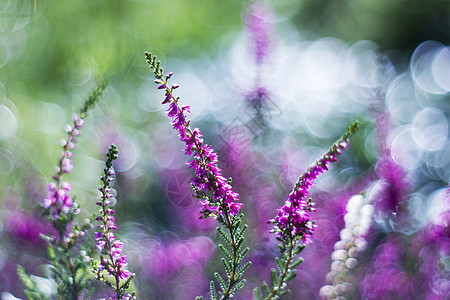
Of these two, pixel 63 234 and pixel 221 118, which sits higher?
pixel 221 118

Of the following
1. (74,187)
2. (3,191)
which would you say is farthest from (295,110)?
(3,191)

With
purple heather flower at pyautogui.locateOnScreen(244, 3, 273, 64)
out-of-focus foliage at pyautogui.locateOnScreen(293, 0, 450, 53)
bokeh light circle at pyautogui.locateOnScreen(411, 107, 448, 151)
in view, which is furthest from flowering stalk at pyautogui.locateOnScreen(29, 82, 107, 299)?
out-of-focus foliage at pyautogui.locateOnScreen(293, 0, 450, 53)

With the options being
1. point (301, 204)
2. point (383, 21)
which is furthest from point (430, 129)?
point (301, 204)

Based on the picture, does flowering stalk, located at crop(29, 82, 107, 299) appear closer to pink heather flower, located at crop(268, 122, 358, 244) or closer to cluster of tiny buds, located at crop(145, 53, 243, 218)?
cluster of tiny buds, located at crop(145, 53, 243, 218)

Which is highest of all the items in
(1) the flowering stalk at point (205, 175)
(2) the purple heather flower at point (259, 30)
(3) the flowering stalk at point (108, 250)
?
(2) the purple heather flower at point (259, 30)

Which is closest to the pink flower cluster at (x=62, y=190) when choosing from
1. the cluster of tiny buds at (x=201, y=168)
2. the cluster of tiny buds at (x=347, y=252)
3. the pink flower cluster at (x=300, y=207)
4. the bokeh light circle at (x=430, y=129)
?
the cluster of tiny buds at (x=201, y=168)

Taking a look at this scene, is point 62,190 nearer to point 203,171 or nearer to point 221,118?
point 203,171

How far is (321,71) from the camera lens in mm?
4355

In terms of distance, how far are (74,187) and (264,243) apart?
1.22m

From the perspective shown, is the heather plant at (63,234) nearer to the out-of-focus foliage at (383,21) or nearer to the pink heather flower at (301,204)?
the pink heather flower at (301,204)

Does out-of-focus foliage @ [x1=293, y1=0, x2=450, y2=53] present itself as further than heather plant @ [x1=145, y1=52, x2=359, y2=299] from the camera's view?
Yes

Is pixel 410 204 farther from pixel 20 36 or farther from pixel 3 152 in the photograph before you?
pixel 20 36

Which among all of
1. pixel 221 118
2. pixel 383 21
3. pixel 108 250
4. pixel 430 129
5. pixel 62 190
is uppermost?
pixel 383 21

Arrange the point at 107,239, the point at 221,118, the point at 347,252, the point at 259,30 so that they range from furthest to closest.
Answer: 1. the point at 221,118
2. the point at 259,30
3. the point at 347,252
4. the point at 107,239
